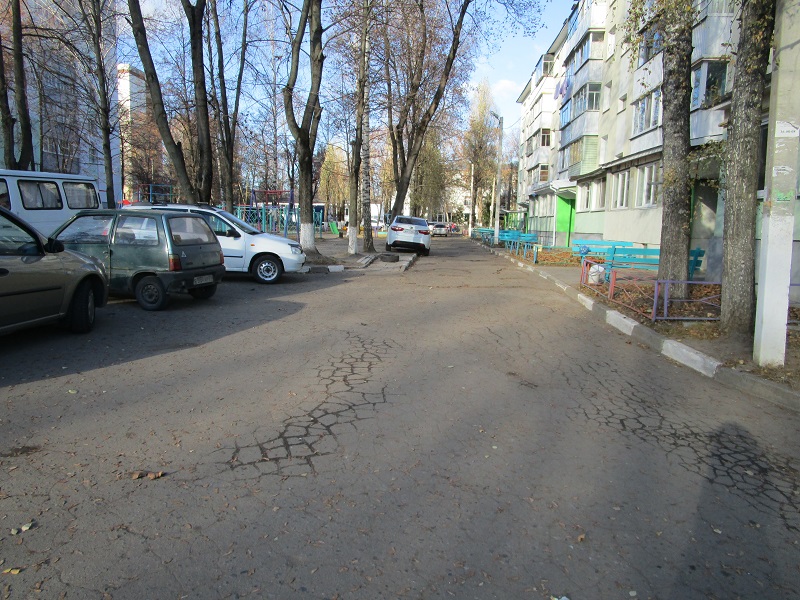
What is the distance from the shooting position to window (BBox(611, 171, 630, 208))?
22.9 m

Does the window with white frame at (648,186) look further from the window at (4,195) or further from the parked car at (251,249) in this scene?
the window at (4,195)

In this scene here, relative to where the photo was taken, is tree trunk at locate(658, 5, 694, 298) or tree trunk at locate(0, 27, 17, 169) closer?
tree trunk at locate(658, 5, 694, 298)

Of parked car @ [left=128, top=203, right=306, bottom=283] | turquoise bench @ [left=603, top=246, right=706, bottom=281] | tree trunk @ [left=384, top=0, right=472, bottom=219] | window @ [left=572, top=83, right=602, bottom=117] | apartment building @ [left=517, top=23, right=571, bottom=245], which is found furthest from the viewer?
apartment building @ [left=517, top=23, right=571, bottom=245]

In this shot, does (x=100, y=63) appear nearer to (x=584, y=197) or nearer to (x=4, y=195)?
(x=4, y=195)

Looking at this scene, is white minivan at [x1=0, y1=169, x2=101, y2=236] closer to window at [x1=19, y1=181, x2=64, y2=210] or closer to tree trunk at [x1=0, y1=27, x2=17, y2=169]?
window at [x1=19, y1=181, x2=64, y2=210]

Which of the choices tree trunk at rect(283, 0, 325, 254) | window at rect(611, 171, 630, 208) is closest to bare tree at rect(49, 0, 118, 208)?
tree trunk at rect(283, 0, 325, 254)

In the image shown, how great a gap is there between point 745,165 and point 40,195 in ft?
43.0

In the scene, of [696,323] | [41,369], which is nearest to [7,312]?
[41,369]

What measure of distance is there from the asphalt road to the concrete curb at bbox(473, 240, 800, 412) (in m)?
0.16

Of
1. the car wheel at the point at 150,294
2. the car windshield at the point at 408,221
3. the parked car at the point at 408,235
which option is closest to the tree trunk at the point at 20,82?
the car wheel at the point at 150,294

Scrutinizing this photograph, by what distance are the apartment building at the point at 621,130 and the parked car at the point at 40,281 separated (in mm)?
9063

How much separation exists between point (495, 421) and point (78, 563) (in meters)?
3.04

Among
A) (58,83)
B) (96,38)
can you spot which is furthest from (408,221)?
(58,83)

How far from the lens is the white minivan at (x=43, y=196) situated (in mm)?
11562
